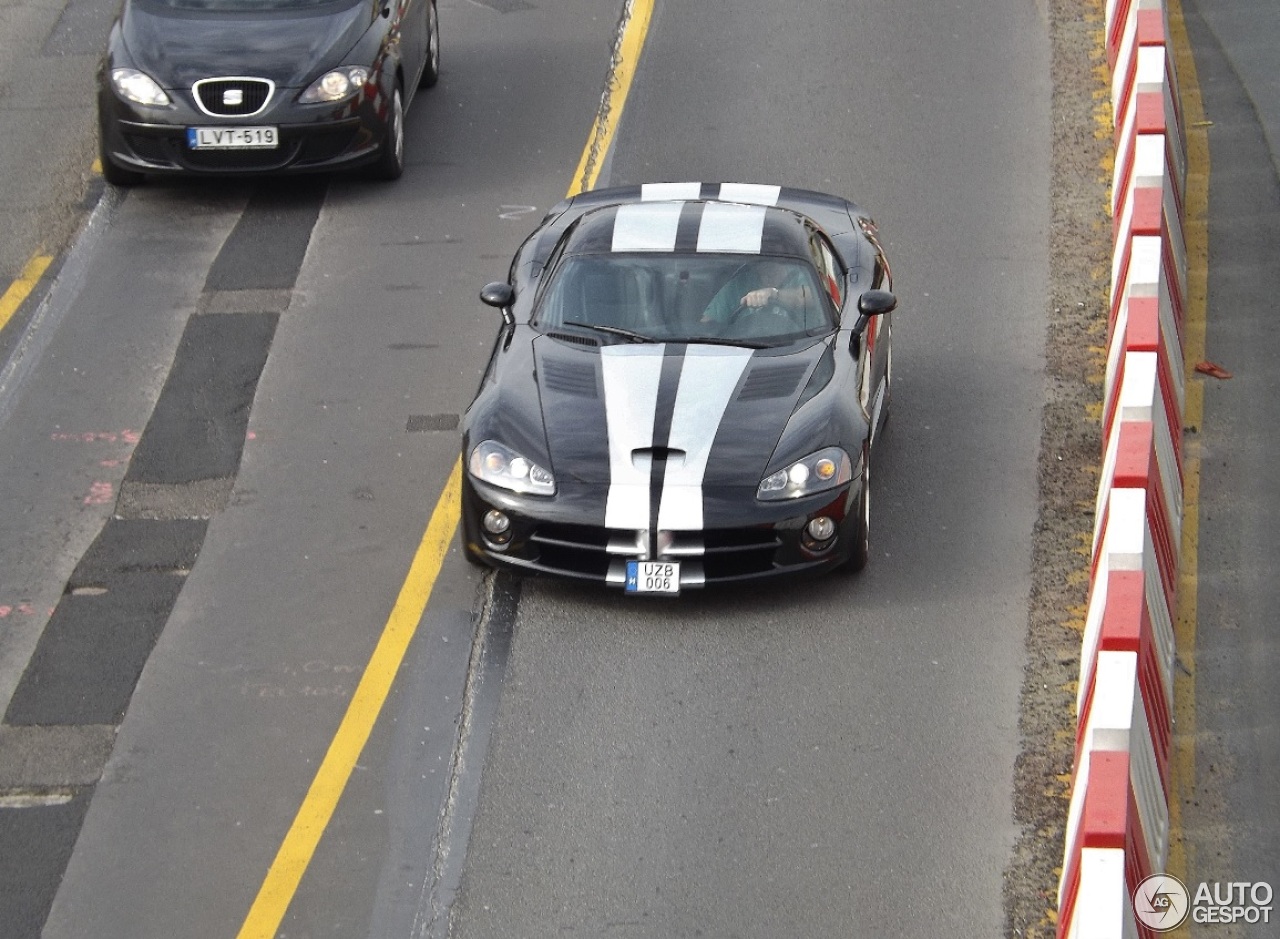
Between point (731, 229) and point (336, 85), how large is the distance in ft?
13.9

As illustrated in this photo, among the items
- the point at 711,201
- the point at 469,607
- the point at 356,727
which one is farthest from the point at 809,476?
the point at 711,201

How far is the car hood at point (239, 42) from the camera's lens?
14.3 metres

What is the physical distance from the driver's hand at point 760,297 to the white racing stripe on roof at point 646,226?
1.68 ft

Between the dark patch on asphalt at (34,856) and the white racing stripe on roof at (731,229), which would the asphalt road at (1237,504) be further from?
the dark patch on asphalt at (34,856)

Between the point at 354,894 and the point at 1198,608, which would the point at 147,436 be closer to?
the point at 354,894

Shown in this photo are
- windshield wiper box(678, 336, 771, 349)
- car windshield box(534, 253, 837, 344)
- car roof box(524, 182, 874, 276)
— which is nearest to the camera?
windshield wiper box(678, 336, 771, 349)

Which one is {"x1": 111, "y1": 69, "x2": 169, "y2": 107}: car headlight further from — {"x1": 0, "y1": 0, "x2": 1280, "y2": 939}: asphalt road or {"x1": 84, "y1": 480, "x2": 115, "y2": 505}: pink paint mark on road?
{"x1": 84, "y1": 480, "x2": 115, "y2": 505}: pink paint mark on road

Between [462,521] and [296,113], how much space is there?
5.07 metres

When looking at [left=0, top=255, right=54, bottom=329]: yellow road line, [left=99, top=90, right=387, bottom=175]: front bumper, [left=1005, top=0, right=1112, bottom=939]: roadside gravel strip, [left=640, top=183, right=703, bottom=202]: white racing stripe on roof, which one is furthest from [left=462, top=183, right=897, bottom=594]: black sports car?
[left=0, top=255, right=54, bottom=329]: yellow road line

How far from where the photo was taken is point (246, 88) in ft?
46.9

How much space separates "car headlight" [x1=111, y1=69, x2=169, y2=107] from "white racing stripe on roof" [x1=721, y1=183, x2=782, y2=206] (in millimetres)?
4188

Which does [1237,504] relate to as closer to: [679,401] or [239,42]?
[679,401]

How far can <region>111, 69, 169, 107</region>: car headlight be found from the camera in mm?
14203

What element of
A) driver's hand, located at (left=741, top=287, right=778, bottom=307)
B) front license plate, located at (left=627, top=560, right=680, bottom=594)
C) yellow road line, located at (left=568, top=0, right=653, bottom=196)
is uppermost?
driver's hand, located at (left=741, top=287, right=778, bottom=307)
